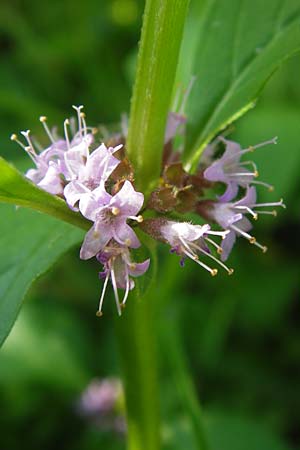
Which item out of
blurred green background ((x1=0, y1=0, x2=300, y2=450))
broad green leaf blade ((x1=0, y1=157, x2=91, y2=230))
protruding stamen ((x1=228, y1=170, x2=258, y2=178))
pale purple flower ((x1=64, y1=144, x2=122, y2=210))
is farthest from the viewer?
blurred green background ((x1=0, y1=0, x2=300, y2=450))

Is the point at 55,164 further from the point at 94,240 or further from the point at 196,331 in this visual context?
the point at 196,331

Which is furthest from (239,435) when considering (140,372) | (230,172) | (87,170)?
(87,170)

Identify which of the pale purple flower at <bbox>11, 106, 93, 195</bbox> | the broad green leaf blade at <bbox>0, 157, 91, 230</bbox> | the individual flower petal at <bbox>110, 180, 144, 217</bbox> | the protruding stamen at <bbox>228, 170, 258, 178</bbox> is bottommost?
the individual flower petal at <bbox>110, 180, 144, 217</bbox>

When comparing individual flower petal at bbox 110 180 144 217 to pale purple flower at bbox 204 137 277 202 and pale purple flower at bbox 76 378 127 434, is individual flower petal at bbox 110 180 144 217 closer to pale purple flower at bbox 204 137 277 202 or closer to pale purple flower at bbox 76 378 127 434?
pale purple flower at bbox 204 137 277 202

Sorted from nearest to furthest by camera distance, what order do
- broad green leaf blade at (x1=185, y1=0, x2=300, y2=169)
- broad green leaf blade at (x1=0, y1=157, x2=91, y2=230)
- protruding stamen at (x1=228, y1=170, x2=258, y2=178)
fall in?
broad green leaf blade at (x1=0, y1=157, x2=91, y2=230), protruding stamen at (x1=228, y1=170, x2=258, y2=178), broad green leaf blade at (x1=185, y1=0, x2=300, y2=169)

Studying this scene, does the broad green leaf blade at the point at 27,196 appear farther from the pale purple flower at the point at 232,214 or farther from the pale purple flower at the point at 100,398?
the pale purple flower at the point at 100,398

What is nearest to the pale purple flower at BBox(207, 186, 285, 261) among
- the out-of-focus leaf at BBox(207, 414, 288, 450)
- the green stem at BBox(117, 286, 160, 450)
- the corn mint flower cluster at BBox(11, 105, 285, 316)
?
the corn mint flower cluster at BBox(11, 105, 285, 316)
